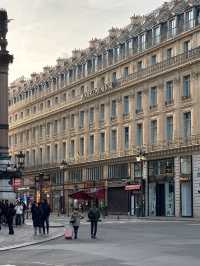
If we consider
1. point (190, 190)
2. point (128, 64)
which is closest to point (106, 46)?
point (128, 64)

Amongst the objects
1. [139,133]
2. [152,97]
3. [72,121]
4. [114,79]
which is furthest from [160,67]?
[72,121]

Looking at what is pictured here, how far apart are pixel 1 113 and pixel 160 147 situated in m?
23.6

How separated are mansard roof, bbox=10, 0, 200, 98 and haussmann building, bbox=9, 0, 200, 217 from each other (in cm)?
18

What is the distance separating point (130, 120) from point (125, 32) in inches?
479

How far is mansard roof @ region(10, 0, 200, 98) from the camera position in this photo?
7300cm

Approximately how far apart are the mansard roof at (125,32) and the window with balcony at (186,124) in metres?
11.0

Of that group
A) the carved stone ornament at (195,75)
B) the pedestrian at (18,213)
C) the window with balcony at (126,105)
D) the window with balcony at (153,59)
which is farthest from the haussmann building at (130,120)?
the pedestrian at (18,213)

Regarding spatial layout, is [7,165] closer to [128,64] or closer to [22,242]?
[22,242]

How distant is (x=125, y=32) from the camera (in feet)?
278

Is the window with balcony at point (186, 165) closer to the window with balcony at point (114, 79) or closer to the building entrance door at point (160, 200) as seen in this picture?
the building entrance door at point (160, 200)

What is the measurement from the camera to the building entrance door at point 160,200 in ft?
238

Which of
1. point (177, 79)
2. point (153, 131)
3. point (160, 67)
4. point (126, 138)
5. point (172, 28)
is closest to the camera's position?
point (177, 79)

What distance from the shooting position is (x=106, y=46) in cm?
8900

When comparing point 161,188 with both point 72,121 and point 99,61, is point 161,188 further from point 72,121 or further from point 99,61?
point 72,121
